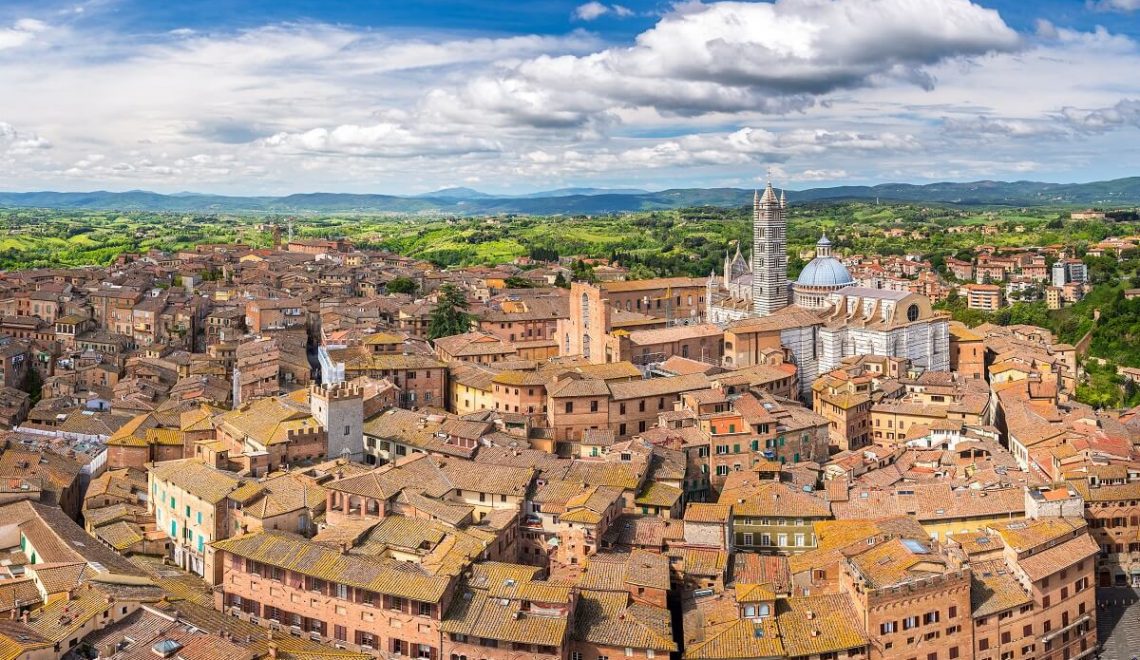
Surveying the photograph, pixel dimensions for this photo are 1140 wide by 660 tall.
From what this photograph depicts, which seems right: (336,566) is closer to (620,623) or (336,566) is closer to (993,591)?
(620,623)

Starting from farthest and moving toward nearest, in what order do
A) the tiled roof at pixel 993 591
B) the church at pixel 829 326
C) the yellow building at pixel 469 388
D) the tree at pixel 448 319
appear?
1. the tree at pixel 448 319
2. the church at pixel 829 326
3. the yellow building at pixel 469 388
4. the tiled roof at pixel 993 591

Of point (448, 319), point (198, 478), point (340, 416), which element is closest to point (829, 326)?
point (448, 319)

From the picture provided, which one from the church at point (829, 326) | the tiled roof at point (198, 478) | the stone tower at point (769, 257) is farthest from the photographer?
the stone tower at point (769, 257)

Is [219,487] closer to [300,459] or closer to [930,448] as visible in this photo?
[300,459]

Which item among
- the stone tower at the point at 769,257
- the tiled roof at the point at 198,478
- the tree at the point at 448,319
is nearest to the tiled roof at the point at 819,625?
the tiled roof at the point at 198,478

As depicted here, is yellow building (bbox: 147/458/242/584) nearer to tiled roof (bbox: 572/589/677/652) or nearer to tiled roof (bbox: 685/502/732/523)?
tiled roof (bbox: 572/589/677/652)

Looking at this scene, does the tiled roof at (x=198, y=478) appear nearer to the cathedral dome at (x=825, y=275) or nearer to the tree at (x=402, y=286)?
the cathedral dome at (x=825, y=275)

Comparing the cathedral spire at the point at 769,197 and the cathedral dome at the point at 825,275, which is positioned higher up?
the cathedral spire at the point at 769,197
